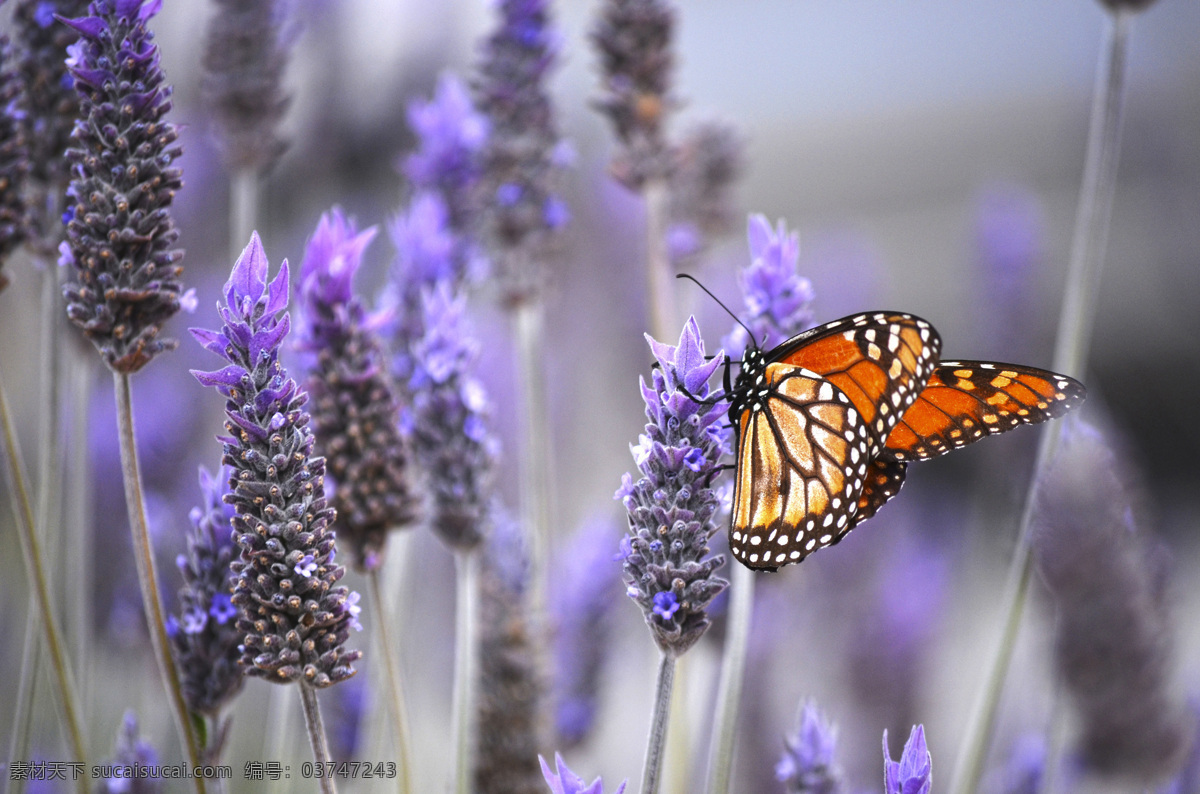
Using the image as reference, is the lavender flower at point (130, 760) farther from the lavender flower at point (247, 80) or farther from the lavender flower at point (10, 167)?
the lavender flower at point (247, 80)

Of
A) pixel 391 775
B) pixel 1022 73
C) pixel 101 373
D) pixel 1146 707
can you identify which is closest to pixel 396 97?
pixel 101 373

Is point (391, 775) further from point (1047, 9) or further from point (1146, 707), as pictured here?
point (1047, 9)

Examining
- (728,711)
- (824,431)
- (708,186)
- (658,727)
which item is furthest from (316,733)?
Answer: (708,186)

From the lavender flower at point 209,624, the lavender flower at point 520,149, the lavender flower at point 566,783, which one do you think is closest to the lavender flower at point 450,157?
the lavender flower at point 520,149

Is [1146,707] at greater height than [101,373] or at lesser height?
lesser

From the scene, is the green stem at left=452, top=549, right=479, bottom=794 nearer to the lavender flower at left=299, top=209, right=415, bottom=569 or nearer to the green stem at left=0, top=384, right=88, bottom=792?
the lavender flower at left=299, top=209, right=415, bottom=569

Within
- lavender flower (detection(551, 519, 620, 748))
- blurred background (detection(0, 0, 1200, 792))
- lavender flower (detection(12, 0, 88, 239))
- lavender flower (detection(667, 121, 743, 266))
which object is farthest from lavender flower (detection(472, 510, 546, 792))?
lavender flower (detection(667, 121, 743, 266))
